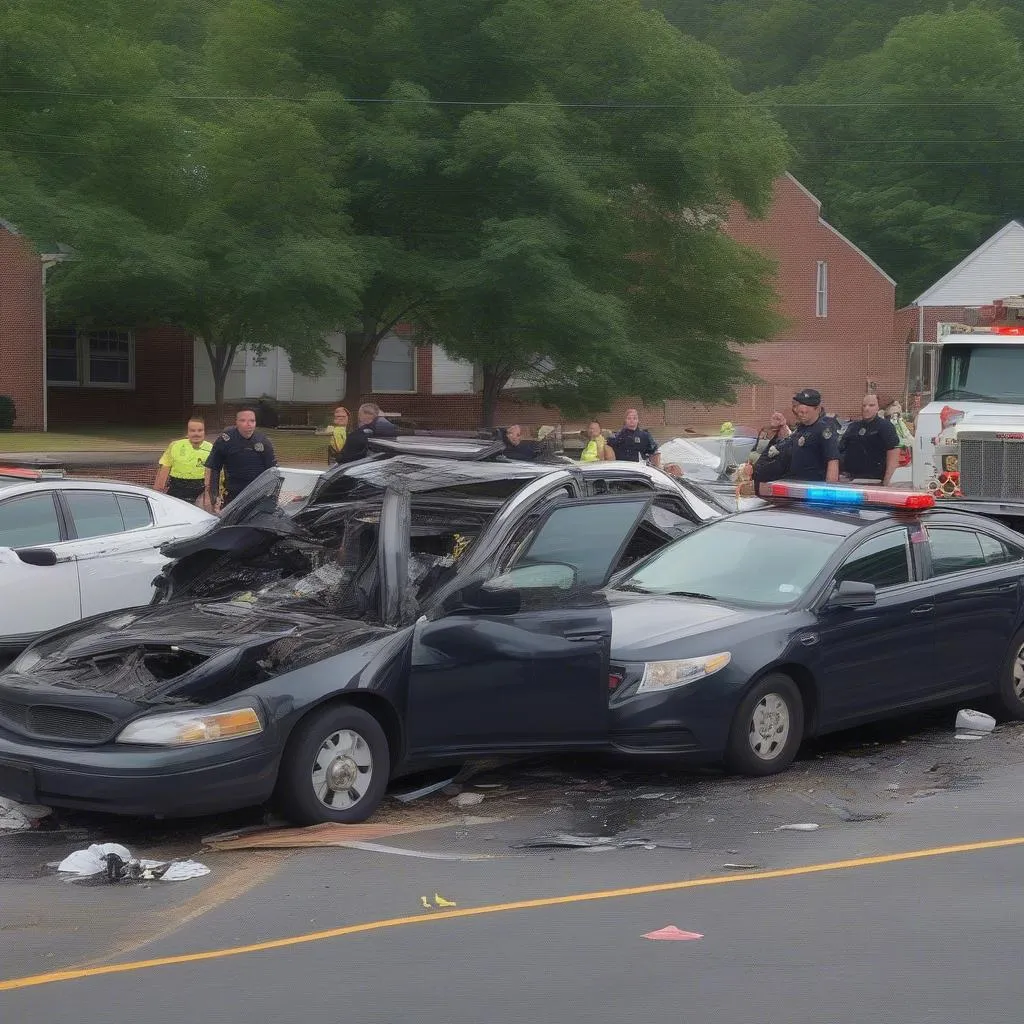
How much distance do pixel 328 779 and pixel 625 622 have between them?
2039mm

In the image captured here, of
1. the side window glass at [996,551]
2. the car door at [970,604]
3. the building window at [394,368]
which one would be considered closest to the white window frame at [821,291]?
the building window at [394,368]

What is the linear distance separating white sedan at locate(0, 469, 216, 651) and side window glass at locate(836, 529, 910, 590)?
423 cm

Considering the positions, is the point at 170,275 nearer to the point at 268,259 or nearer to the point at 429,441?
the point at 268,259

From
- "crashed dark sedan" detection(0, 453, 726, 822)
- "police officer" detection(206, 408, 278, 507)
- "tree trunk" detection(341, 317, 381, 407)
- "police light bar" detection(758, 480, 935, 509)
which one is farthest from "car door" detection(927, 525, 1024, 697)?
"tree trunk" detection(341, 317, 381, 407)

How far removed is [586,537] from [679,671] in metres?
0.98

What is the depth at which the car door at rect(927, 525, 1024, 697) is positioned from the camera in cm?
966

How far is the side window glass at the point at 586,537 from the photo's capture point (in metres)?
8.55

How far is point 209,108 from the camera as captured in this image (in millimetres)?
33125

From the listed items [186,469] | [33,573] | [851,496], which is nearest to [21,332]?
[186,469]

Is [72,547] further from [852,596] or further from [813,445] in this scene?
[813,445]

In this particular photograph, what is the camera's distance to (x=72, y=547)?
11062mm

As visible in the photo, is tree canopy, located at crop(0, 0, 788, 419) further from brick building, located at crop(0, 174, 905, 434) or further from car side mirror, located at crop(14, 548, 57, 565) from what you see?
car side mirror, located at crop(14, 548, 57, 565)

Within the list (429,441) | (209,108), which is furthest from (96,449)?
(429,441)

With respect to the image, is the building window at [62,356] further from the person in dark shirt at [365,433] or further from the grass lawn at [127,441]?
the person in dark shirt at [365,433]
